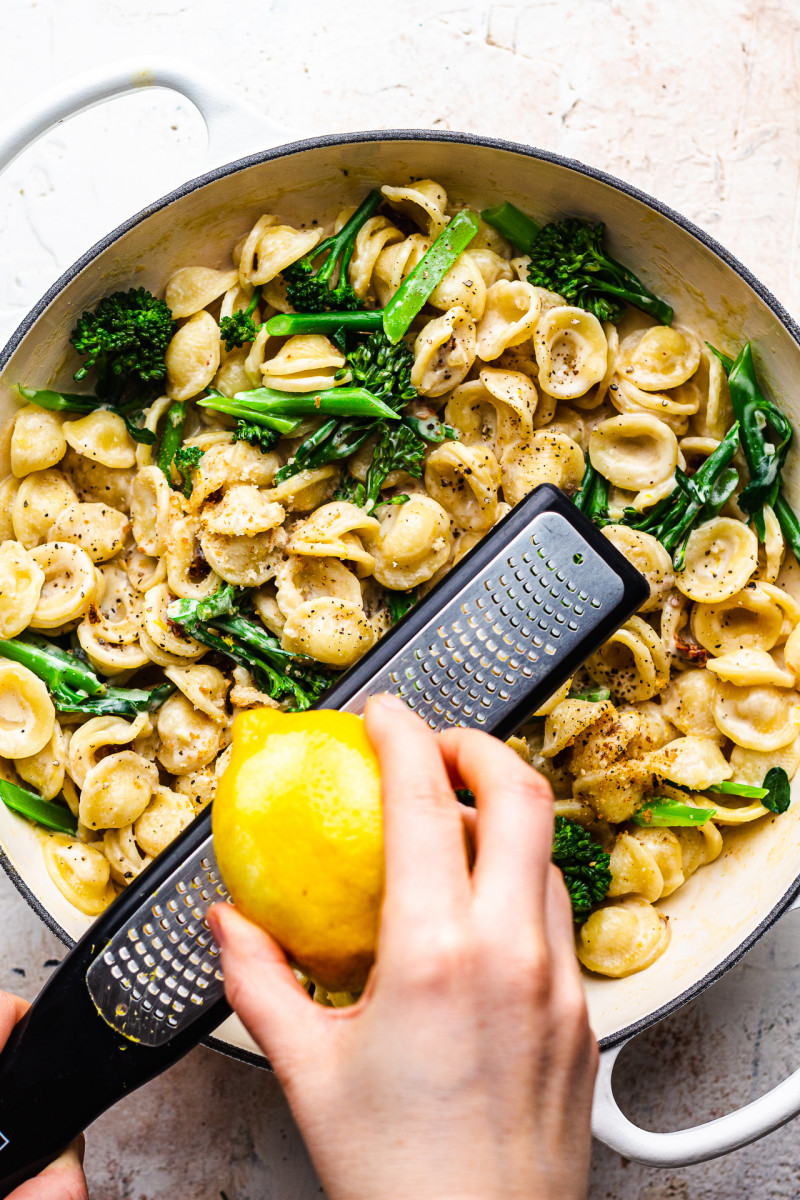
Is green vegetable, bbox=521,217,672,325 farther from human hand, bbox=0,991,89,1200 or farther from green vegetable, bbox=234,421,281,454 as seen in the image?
human hand, bbox=0,991,89,1200

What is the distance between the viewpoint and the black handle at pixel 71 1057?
2395 mm

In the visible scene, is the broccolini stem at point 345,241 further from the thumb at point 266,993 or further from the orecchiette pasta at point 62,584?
the thumb at point 266,993

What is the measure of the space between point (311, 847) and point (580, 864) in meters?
1.65

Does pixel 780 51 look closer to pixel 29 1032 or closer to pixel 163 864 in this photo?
pixel 163 864

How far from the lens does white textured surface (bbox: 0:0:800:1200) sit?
3580 mm

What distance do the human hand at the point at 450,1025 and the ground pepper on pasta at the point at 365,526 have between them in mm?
1439

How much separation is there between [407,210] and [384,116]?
63 cm

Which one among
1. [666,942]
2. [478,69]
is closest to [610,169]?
[478,69]

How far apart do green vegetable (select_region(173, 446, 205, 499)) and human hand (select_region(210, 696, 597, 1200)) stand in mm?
1800

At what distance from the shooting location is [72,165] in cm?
372

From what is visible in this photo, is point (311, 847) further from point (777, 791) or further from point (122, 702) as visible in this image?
point (777, 791)

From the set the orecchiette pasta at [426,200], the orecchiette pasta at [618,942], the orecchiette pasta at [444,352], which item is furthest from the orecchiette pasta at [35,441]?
the orecchiette pasta at [618,942]

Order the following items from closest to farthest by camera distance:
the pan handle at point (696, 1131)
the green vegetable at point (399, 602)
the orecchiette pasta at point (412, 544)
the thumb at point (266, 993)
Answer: the thumb at point (266, 993), the pan handle at point (696, 1131), the orecchiette pasta at point (412, 544), the green vegetable at point (399, 602)

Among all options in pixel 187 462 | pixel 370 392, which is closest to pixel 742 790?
pixel 370 392
